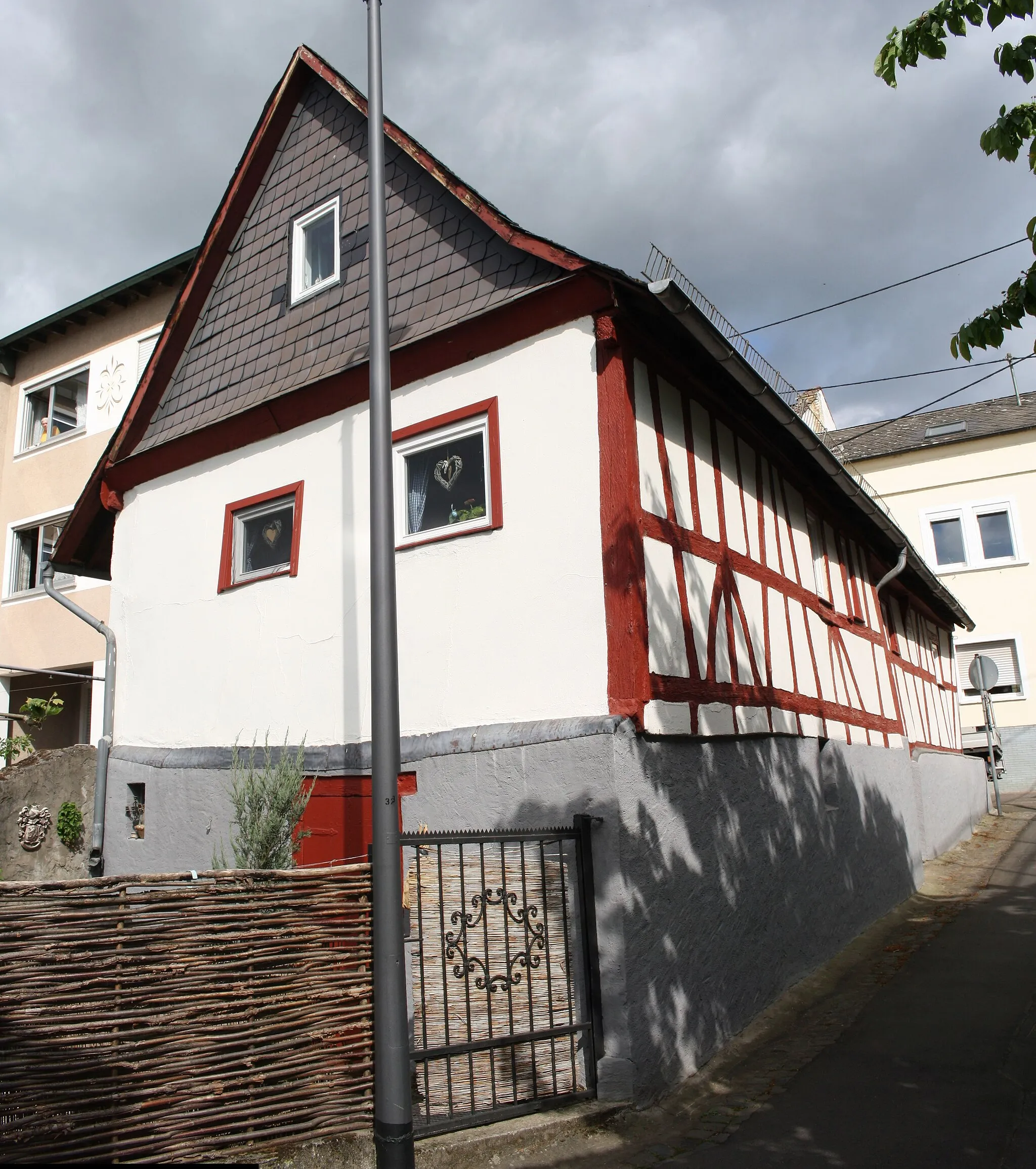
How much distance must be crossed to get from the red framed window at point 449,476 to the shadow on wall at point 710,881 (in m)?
2.13

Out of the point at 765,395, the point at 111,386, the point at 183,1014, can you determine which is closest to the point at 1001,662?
the point at 765,395

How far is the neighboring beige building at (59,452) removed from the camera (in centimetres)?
1691

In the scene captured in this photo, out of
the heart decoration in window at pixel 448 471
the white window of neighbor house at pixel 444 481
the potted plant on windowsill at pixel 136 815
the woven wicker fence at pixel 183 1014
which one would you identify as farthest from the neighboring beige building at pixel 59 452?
the woven wicker fence at pixel 183 1014

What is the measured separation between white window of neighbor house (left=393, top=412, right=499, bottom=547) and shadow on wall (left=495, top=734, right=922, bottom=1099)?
2.21m

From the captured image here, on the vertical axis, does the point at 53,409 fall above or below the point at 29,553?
above

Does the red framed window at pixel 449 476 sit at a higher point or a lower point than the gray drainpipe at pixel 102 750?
higher

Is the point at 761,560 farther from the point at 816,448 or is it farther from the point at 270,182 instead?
the point at 270,182

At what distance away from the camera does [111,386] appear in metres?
17.4

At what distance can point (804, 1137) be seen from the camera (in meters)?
5.50

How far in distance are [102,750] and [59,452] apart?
32.7ft

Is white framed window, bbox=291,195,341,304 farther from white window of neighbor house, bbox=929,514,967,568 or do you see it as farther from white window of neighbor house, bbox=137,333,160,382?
white window of neighbor house, bbox=929,514,967,568

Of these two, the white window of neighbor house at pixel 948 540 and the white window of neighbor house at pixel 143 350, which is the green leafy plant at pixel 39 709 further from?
the white window of neighbor house at pixel 948 540

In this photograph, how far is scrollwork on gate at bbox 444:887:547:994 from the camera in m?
5.79

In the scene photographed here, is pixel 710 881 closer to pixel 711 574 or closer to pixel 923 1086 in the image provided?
pixel 923 1086
